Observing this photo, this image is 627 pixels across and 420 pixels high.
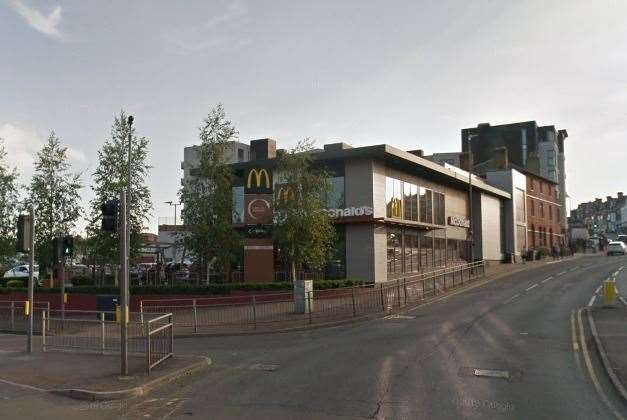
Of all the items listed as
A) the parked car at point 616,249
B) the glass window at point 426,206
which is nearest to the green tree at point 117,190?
the glass window at point 426,206

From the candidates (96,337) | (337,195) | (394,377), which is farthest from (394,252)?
(394,377)

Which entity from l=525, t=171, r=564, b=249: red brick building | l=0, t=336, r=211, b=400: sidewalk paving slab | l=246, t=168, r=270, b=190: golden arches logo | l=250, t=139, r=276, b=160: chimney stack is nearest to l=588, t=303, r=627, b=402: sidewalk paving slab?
l=0, t=336, r=211, b=400: sidewalk paving slab

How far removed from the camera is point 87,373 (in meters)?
12.3

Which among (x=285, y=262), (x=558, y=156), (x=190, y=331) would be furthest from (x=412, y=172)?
(x=558, y=156)

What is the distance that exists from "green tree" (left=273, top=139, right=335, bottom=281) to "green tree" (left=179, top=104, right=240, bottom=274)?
2650mm

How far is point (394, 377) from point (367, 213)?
22.2m

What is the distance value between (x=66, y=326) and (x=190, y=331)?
4.91 meters

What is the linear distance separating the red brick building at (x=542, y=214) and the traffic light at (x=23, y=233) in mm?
58013

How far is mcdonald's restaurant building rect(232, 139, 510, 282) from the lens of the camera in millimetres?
29750

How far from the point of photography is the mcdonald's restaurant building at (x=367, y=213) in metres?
29.8

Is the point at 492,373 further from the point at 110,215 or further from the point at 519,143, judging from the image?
the point at 519,143

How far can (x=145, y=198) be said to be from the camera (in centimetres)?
3098

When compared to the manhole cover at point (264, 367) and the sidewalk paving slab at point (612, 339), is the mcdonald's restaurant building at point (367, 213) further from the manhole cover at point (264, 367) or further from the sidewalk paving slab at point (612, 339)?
the manhole cover at point (264, 367)

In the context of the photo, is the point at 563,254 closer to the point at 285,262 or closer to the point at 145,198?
the point at 285,262
